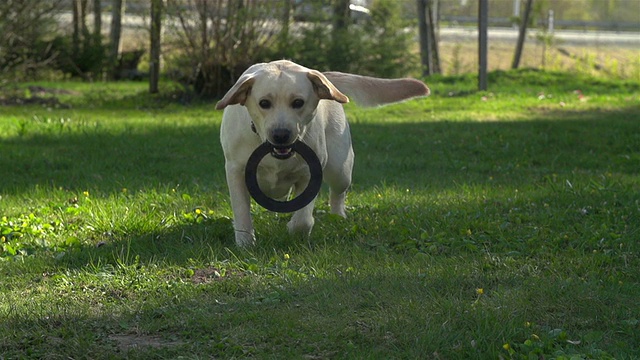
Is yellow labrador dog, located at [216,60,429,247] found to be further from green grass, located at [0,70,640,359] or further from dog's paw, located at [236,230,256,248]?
green grass, located at [0,70,640,359]

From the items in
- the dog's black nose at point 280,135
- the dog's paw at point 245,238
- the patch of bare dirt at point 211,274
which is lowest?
the patch of bare dirt at point 211,274

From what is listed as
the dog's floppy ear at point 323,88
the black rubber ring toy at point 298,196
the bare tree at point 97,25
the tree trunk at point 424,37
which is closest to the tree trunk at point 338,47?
the tree trunk at point 424,37

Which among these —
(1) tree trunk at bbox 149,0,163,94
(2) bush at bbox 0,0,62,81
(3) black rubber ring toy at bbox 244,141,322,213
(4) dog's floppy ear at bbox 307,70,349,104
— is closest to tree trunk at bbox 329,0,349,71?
(1) tree trunk at bbox 149,0,163,94

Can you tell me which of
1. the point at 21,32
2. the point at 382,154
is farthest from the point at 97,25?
the point at 382,154

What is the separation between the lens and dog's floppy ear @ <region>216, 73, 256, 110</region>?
5555mm

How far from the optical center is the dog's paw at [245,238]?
5938mm

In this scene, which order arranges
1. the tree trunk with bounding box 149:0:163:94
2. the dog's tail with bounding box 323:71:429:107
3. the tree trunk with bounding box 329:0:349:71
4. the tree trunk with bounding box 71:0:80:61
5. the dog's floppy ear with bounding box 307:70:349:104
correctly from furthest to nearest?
the tree trunk with bounding box 71:0:80:61
the tree trunk with bounding box 329:0:349:71
the tree trunk with bounding box 149:0:163:94
the dog's tail with bounding box 323:71:429:107
the dog's floppy ear with bounding box 307:70:349:104

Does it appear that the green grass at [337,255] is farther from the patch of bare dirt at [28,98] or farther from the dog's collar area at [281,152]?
the patch of bare dirt at [28,98]

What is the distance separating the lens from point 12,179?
26.8ft

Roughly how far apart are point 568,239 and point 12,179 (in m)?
4.64

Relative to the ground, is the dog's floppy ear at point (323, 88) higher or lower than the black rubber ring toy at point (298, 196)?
higher

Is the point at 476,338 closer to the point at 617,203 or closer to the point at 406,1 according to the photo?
the point at 617,203

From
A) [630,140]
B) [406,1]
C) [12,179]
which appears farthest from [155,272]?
[406,1]

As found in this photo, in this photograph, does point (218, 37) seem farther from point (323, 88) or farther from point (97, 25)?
point (323, 88)
